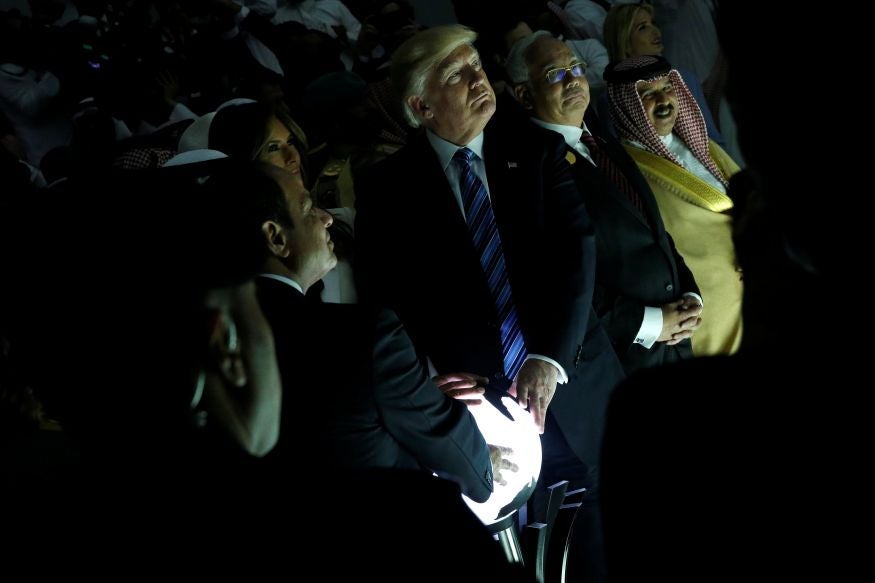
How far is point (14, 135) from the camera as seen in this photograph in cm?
422

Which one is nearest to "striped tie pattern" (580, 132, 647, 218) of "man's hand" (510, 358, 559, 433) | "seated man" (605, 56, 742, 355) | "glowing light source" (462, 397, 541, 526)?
"seated man" (605, 56, 742, 355)

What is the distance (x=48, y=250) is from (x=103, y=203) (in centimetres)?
12

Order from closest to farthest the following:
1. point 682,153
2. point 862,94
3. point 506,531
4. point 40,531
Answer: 1. point 862,94
2. point 40,531
3. point 506,531
4. point 682,153

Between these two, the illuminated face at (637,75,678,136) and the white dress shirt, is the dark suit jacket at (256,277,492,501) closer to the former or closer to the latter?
the white dress shirt

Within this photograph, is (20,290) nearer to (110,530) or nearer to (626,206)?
(110,530)

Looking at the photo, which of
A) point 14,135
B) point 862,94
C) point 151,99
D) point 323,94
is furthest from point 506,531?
point 14,135

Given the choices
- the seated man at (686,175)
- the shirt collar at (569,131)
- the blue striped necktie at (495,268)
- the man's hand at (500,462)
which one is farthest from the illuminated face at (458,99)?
the man's hand at (500,462)

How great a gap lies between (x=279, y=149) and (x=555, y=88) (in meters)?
0.98

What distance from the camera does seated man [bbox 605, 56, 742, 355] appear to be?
3.07 metres

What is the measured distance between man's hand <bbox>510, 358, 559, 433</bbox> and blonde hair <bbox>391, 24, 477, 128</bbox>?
0.86 meters

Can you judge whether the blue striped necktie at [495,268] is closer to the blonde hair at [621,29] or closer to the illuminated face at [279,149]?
the illuminated face at [279,149]

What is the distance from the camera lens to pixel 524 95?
3.06 metres

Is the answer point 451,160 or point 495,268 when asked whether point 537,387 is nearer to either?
point 495,268

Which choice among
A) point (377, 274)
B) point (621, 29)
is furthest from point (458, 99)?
point (621, 29)
